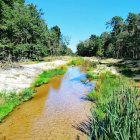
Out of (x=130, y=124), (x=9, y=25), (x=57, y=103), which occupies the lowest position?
(x=57, y=103)

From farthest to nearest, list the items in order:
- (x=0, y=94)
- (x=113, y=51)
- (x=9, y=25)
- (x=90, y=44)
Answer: (x=90, y=44), (x=113, y=51), (x=9, y=25), (x=0, y=94)

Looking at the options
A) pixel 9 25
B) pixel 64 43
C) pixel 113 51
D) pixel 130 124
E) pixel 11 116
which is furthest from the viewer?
pixel 64 43

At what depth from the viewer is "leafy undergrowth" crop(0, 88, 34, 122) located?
1902 cm

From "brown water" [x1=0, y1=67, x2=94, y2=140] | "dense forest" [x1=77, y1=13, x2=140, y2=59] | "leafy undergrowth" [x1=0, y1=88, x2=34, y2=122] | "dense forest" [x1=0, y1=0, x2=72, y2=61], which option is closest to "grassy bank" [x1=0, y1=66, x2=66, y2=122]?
"leafy undergrowth" [x1=0, y1=88, x2=34, y2=122]

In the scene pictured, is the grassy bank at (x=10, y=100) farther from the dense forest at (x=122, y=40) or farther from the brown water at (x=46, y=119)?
the dense forest at (x=122, y=40)

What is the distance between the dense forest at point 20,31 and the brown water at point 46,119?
29196mm

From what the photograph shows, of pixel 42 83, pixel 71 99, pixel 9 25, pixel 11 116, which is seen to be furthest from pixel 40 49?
pixel 11 116

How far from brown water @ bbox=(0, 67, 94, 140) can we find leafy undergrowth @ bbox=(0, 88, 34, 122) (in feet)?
1.19

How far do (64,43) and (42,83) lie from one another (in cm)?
11475

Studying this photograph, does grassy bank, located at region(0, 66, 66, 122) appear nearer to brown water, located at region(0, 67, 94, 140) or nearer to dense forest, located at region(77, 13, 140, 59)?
brown water, located at region(0, 67, 94, 140)

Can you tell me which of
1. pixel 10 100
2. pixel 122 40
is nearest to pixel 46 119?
pixel 10 100

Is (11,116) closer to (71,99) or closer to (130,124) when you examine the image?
(71,99)

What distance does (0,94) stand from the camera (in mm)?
22547

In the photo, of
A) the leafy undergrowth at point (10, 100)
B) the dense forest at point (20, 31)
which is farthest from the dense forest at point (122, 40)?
the leafy undergrowth at point (10, 100)
